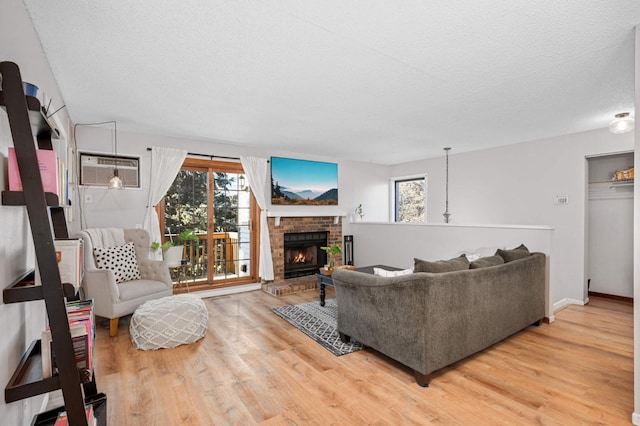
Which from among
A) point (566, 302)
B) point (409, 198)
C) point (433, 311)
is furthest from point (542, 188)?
point (433, 311)

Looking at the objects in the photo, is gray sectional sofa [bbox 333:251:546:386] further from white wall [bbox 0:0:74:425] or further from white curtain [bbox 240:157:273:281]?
white curtain [bbox 240:157:273:281]

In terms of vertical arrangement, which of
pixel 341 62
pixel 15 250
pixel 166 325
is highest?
pixel 341 62

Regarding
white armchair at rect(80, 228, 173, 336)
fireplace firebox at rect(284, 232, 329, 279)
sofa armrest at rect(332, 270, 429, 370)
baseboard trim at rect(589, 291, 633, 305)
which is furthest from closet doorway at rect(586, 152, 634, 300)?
white armchair at rect(80, 228, 173, 336)

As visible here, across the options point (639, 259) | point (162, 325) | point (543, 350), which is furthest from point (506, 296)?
point (162, 325)

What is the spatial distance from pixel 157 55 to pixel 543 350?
413 centimetres

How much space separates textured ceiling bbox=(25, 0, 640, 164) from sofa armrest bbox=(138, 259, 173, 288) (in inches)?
68.3

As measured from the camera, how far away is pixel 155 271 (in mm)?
3926

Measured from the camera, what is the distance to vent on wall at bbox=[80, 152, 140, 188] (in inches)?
161

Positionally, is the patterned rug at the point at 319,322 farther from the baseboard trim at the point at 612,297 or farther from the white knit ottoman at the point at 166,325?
the baseboard trim at the point at 612,297

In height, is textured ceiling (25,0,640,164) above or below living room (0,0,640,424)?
above

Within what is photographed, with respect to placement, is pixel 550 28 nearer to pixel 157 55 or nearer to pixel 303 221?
pixel 157 55

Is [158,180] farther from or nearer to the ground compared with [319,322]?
farther from the ground

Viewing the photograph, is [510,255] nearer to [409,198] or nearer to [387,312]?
[387,312]

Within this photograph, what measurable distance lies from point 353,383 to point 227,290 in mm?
3215
